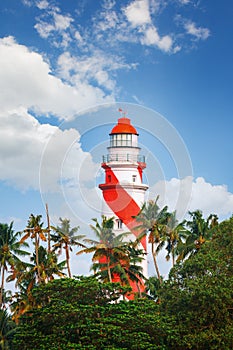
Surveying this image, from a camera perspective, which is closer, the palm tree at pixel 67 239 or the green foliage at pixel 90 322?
the green foliage at pixel 90 322

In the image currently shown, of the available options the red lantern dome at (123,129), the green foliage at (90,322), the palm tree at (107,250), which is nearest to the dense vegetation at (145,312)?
the green foliage at (90,322)

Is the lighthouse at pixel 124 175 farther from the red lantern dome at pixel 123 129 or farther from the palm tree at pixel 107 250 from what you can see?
the palm tree at pixel 107 250

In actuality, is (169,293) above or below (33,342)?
above

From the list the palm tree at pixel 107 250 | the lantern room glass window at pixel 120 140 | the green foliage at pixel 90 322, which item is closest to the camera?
the green foliage at pixel 90 322

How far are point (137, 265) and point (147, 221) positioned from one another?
3965 millimetres

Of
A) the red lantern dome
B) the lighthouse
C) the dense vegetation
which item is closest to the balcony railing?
the lighthouse

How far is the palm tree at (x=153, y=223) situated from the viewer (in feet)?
166

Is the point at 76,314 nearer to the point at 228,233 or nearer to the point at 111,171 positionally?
the point at 228,233

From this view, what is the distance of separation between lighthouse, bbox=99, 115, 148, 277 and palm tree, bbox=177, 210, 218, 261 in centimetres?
467

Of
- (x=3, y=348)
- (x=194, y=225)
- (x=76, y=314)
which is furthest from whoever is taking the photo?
(x=194, y=225)

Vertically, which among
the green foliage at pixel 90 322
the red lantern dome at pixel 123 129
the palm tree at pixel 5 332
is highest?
the red lantern dome at pixel 123 129

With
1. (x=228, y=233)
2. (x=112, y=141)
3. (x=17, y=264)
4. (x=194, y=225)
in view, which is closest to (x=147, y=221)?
(x=194, y=225)

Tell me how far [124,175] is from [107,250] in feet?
22.8

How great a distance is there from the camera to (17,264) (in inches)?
1956
